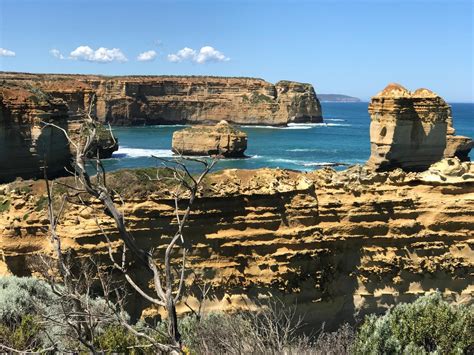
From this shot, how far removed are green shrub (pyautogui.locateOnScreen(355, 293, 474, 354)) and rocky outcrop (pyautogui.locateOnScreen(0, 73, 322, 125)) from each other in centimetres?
11512

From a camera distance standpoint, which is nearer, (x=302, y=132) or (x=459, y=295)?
(x=459, y=295)

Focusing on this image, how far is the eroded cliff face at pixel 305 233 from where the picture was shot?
16062mm

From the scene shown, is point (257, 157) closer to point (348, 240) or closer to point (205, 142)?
point (205, 142)

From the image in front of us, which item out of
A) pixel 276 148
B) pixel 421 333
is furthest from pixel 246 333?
pixel 276 148

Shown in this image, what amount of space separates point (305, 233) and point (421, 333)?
5.57 metres

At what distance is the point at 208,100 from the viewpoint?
13150 cm

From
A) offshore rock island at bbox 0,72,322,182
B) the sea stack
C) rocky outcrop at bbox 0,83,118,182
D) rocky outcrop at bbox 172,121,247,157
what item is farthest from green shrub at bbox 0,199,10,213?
offshore rock island at bbox 0,72,322,182

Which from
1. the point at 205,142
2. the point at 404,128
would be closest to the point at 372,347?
the point at 404,128

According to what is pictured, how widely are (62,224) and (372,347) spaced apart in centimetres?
1000

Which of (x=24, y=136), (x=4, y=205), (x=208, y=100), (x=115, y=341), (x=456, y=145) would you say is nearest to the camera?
(x=115, y=341)

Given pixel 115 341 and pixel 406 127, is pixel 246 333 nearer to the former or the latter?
pixel 115 341

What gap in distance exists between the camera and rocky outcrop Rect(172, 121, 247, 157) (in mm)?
69812

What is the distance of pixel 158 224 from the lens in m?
16.2

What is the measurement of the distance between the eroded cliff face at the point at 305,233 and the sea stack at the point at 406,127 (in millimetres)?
21791
